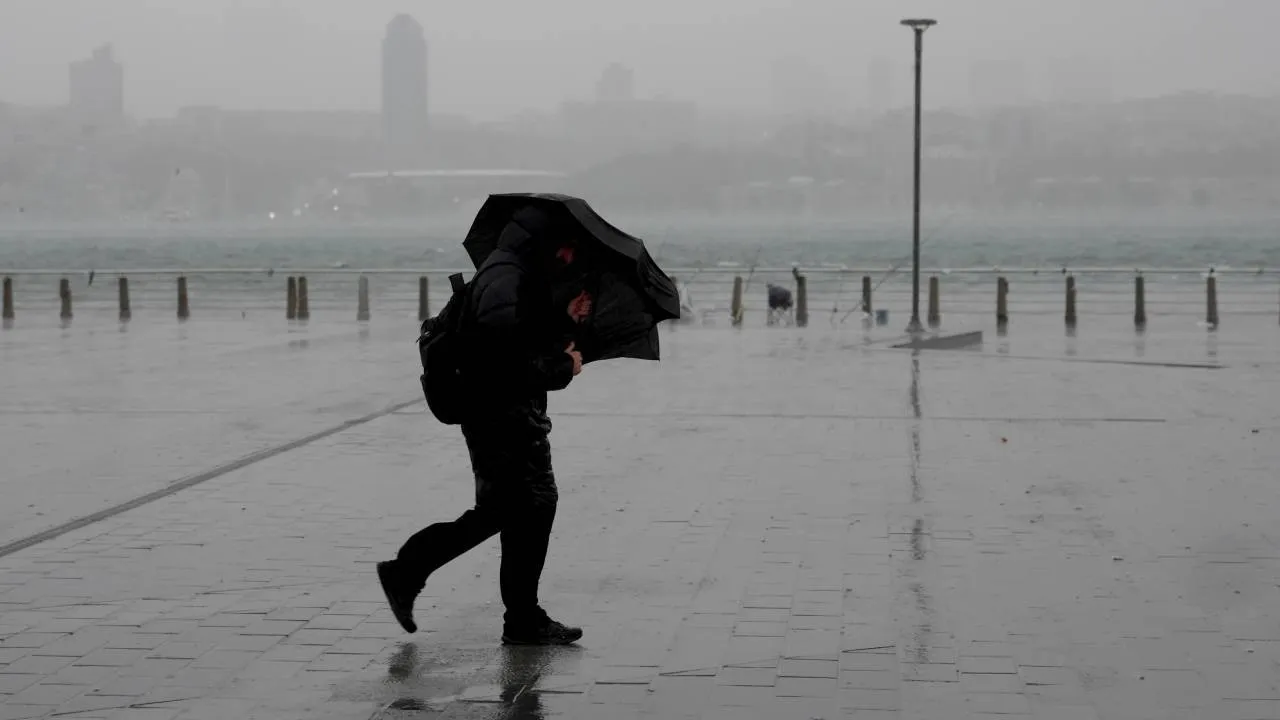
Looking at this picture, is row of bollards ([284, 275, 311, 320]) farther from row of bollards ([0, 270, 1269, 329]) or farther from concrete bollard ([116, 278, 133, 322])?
concrete bollard ([116, 278, 133, 322])

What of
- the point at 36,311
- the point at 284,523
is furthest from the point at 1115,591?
the point at 36,311

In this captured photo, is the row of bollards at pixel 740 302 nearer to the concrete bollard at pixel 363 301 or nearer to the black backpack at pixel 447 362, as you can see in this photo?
the concrete bollard at pixel 363 301

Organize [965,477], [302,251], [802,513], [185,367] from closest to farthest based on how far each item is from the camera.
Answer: [802,513]
[965,477]
[185,367]
[302,251]

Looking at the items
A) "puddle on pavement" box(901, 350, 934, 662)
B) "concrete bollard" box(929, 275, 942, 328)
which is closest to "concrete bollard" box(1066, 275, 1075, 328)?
"concrete bollard" box(929, 275, 942, 328)

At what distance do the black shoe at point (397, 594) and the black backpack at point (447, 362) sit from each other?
75cm

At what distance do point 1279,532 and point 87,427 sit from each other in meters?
8.90

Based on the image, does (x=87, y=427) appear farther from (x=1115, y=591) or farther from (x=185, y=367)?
(x=1115, y=591)

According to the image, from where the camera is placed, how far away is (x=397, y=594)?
6852 millimetres

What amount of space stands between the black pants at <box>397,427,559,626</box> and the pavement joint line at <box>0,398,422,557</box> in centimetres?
279

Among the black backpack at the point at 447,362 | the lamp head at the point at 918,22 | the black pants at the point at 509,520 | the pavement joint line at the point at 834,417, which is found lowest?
the pavement joint line at the point at 834,417

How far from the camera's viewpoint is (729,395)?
16.8m

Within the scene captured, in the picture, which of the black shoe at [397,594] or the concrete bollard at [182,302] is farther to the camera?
the concrete bollard at [182,302]

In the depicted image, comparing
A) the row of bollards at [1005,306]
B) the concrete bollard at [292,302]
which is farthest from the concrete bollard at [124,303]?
the row of bollards at [1005,306]

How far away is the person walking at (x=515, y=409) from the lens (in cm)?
627
